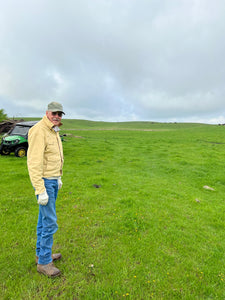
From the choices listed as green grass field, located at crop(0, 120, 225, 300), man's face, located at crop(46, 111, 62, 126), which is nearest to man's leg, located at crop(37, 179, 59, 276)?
green grass field, located at crop(0, 120, 225, 300)

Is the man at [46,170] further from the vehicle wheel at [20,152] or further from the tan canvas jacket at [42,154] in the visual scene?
the vehicle wheel at [20,152]

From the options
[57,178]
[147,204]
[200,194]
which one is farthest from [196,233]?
[57,178]

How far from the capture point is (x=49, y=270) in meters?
3.56

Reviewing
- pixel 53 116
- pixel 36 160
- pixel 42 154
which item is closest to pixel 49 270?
pixel 36 160

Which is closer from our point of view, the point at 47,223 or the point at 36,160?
the point at 36,160

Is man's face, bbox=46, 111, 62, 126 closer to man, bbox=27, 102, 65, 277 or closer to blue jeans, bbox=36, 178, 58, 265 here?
man, bbox=27, 102, 65, 277

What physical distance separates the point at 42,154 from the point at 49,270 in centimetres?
256

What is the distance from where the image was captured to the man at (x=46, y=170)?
3.19 metres

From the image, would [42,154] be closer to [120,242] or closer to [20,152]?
[120,242]

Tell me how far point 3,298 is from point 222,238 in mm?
5843

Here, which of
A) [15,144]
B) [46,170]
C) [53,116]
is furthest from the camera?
[15,144]

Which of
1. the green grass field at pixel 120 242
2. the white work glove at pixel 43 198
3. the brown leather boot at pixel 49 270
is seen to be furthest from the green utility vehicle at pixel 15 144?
the white work glove at pixel 43 198

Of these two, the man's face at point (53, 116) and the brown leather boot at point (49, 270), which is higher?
the man's face at point (53, 116)

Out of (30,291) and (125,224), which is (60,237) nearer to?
(30,291)
